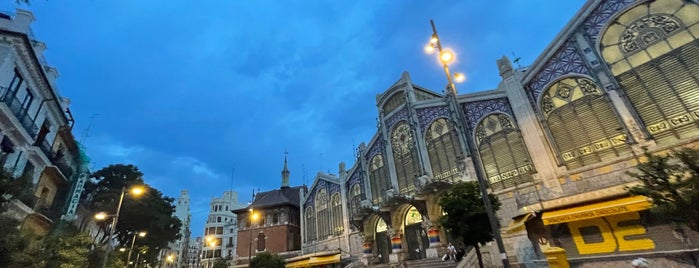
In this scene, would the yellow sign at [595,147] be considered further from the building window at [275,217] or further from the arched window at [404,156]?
the building window at [275,217]

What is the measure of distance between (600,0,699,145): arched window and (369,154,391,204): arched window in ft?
57.6

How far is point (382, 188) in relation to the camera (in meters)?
27.9

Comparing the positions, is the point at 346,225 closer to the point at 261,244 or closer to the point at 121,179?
the point at 261,244

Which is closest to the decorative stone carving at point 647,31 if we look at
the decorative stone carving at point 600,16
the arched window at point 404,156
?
the decorative stone carving at point 600,16

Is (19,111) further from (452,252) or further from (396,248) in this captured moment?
(452,252)

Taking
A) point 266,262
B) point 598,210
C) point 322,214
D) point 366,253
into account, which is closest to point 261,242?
point 322,214

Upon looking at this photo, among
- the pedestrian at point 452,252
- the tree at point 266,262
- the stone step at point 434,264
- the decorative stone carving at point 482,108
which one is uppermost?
the decorative stone carving at point 482,108

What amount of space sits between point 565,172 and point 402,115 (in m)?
13.6

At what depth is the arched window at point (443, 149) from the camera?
70.6 feet

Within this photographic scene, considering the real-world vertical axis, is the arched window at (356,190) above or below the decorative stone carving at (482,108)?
below

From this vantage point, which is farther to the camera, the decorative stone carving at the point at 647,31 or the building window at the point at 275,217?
the building window at the point at 275,217

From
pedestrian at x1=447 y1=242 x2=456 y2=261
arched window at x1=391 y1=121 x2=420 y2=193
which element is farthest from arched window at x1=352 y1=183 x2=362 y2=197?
pedestrian at x1=447 y1=242 x2=456 y2=261

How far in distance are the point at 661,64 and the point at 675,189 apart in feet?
30.8

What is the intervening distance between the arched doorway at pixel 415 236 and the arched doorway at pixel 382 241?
252 cm
